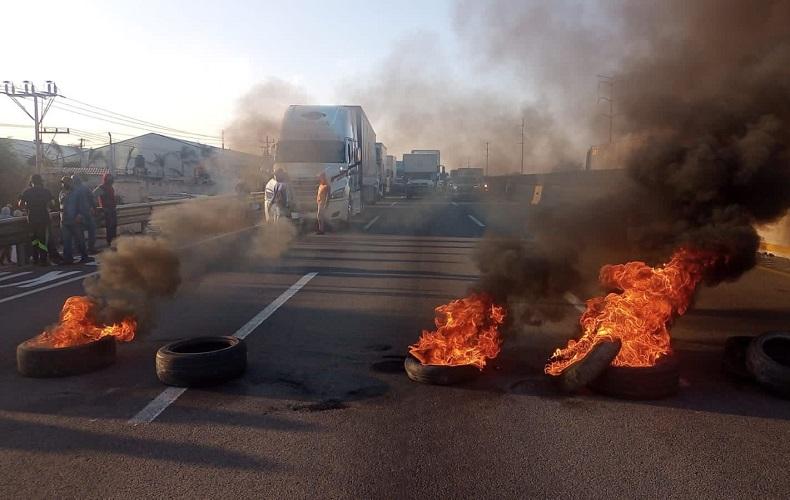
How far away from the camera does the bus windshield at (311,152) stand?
71.4 ft

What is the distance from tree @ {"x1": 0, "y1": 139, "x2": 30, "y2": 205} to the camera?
40.2 meters

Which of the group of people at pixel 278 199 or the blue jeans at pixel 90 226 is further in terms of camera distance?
the group of people at pixel 278 199

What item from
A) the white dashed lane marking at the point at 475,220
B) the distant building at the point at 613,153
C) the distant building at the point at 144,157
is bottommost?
the white dashed lane marking at the point at 475,220

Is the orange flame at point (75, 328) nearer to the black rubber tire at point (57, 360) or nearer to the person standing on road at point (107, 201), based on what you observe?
the black rubber tire at point (57, 360)

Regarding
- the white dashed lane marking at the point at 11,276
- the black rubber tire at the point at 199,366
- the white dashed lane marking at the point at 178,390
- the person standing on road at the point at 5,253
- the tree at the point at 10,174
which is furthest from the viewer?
the tree at the point at 10,174

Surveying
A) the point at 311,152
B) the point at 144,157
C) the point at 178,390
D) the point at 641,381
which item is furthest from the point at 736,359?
the point at 144,157

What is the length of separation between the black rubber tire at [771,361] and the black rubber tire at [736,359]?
0.11 metres

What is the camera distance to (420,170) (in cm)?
5206

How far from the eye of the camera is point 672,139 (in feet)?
23.7

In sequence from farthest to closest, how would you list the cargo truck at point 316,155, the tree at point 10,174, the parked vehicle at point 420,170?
the parked vehicle at point 420,170 → the tree at point 10,174 → the cargo truck at point 316,155

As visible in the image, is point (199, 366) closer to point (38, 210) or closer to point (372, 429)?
point (372, 429)

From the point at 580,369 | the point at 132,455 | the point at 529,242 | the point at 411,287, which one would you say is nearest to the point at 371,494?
the point at 132,455

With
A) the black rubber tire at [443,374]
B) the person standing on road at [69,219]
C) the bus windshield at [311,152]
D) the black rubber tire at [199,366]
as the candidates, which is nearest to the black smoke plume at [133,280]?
the black rubber tire at [199,366]

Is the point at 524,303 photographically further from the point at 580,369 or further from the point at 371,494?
the point at 371,494
